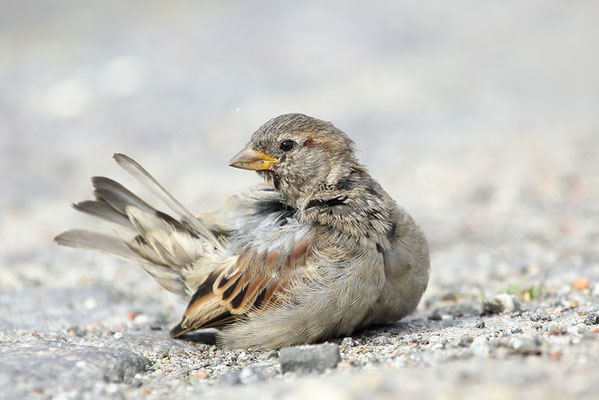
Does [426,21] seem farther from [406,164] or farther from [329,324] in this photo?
[329,324]

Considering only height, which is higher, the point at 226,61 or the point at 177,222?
the point at 226,61

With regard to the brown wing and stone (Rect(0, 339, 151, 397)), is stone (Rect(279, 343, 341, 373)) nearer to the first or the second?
the brown wing

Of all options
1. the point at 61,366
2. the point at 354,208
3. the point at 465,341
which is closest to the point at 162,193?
the point at 354,208

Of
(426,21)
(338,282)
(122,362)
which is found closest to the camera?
(122,362)

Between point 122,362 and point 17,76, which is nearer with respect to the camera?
point 122,362

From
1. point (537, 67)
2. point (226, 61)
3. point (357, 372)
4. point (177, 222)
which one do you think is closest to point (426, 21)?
point (537, 67)

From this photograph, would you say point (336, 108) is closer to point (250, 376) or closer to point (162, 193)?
point (162, 193)
